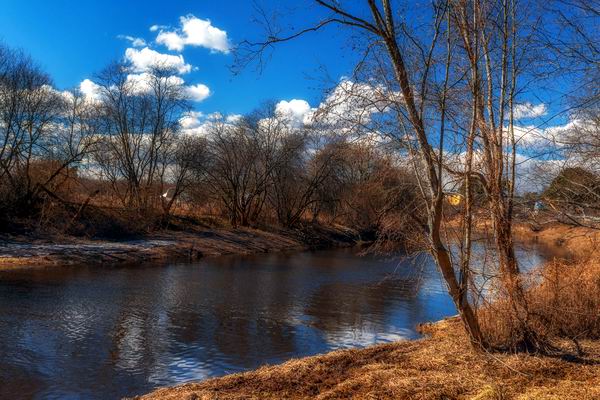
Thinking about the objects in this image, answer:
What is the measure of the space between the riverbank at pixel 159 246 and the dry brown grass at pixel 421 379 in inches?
754

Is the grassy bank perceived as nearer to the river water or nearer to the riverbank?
the river water

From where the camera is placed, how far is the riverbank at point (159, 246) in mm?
26092

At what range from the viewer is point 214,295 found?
64.4 feet

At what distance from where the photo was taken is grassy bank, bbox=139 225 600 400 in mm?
6602

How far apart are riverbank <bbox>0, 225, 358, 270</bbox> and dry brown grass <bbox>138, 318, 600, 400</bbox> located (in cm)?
1916

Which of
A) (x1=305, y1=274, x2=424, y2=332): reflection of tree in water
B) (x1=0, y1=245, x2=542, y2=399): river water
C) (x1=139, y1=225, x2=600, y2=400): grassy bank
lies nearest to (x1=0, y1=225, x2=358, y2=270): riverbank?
(x1=0, y1=245, x2=542, y2=399): river water

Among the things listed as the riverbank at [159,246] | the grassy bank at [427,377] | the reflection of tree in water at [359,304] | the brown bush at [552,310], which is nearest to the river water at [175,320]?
the reflection of tree in water at [359,304]

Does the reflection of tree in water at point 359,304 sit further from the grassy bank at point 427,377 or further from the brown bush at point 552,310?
the grassy bank at point 427,377

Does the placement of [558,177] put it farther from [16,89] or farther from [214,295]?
[16,89]

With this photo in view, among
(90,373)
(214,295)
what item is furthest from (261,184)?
(90,373)

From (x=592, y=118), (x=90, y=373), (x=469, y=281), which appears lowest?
(x=90, y=373)

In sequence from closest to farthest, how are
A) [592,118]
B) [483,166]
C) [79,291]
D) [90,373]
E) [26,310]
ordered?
[592,118], [483,166], [90,373], [26,310], [79,291]

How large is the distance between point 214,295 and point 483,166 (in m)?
12.8

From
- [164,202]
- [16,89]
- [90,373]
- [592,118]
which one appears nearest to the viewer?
[592,118]
